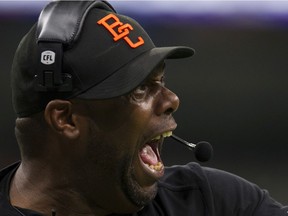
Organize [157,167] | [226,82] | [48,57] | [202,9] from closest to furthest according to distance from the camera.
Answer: [48,57] → [157,167] → [202,9] → [226,82]

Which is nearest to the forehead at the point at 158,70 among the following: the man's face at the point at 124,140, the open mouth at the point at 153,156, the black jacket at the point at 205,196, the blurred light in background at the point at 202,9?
the man's face at the point at 124,140

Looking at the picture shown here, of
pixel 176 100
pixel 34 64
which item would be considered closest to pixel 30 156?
pixel 34 64

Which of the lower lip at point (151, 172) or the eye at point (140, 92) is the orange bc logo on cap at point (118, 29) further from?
the lower lip at point (151, 172)

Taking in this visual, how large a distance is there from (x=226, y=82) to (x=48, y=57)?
70.5 inches

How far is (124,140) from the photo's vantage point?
58.7 inches

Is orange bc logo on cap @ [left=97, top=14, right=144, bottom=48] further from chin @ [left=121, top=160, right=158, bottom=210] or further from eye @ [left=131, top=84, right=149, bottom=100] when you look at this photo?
chin @ [left=121, top=160, right=158, bottom=210]

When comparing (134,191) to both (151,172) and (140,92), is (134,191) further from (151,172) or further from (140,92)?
(140,92)

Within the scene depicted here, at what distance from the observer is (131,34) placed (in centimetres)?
150

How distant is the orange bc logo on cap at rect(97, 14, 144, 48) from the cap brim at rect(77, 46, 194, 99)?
31 mm

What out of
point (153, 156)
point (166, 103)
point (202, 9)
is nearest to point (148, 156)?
point (153, 156)

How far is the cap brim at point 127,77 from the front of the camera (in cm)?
146

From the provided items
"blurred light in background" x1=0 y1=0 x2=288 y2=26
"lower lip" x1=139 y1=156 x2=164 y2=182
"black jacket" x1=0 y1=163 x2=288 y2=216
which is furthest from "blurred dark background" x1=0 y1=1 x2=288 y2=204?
"lower lip" x1=139 y1=156 x2=164 y2=182

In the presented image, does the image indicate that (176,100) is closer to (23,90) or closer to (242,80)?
(23,90)

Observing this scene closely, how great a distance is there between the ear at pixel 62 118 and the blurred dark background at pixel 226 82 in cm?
159
